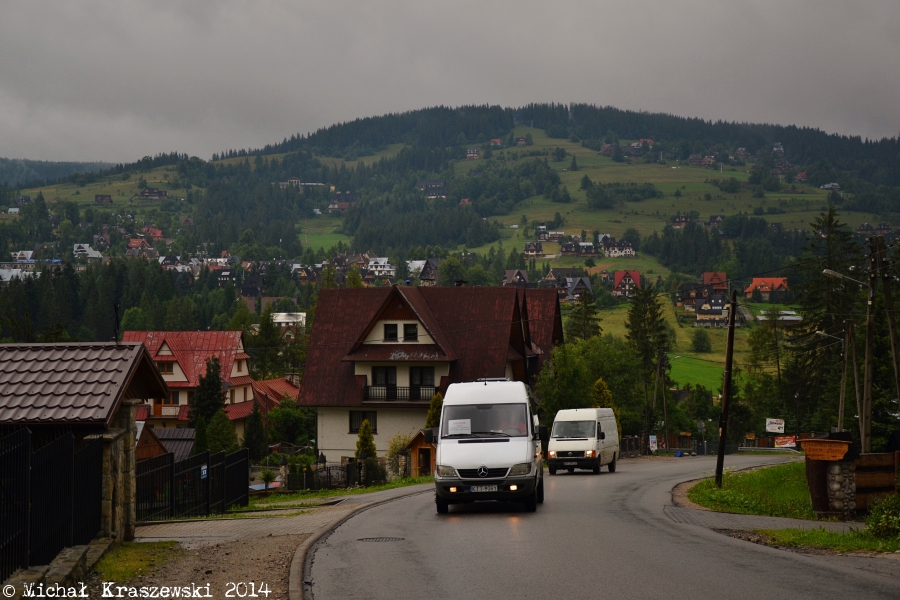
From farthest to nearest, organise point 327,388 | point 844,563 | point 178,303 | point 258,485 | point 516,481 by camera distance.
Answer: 1. point 178,303
2. point 327,388
3. point 258,485
4. point 516,481
5. point 844,563

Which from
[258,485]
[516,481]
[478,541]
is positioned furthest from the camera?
[258,485]

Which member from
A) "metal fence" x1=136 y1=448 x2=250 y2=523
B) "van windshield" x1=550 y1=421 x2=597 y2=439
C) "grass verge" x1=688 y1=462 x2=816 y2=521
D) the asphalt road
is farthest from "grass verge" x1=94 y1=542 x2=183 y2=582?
"van windshield" x1=550 y1=421 x2=597 y2=439

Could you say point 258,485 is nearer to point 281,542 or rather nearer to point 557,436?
point 557,436

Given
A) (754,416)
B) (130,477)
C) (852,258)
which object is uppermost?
(852,258)

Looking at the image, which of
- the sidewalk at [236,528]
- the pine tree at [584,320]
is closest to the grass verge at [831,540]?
the sidewalk at [236,528]

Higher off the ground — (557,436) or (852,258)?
(852,258)

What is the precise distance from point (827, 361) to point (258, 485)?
49.8 m

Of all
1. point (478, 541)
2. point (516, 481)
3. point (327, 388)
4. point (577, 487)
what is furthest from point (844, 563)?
point (327, 388)

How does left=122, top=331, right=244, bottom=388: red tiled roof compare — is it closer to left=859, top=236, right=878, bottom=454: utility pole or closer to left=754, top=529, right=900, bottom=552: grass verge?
left=859, top=236, right=878, bottom=454: utility pole

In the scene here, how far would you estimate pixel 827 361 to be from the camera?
78.9 m

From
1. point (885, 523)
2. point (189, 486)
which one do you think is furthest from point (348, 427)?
point (885, 523)

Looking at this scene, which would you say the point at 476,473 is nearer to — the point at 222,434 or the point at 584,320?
the point at 222,434

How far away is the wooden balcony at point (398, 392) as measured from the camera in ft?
172

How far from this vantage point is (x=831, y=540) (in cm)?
1557
